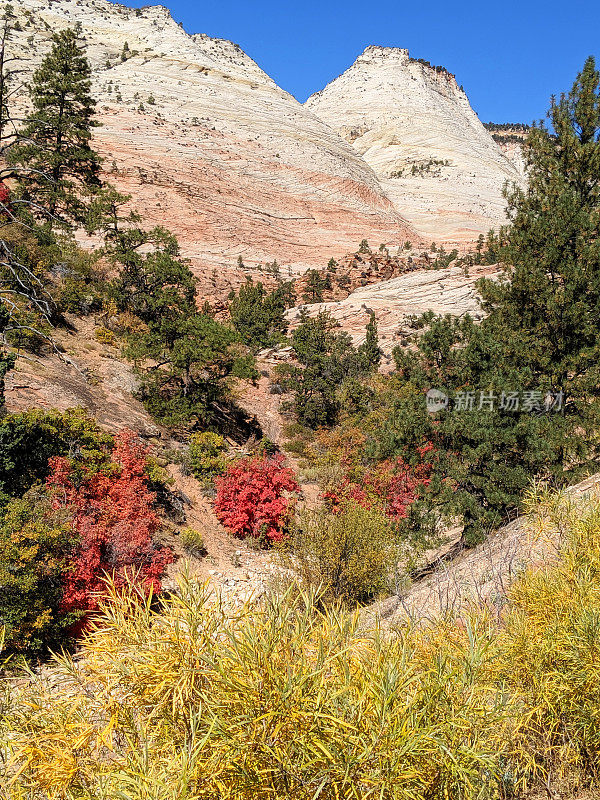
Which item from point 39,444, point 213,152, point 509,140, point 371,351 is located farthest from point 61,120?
point 509,140

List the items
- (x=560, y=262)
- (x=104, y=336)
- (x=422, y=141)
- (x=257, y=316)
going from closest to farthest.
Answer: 1. (x=560, y=262)
2. (x=104, y=336)
3. (x=257, y=316)
4. (x=422, y=141)

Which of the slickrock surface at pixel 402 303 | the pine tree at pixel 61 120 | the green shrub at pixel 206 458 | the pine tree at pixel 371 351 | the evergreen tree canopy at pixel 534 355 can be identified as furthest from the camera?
the slickrock surface at pixel 402 303

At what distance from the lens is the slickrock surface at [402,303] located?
3002cm

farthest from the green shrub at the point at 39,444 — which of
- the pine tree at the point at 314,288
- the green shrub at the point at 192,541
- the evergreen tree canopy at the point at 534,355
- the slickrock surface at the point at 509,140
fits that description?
the slickrock surface at the point at 509,140

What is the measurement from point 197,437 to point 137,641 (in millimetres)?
15057

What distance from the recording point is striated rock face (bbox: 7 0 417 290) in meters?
37.9

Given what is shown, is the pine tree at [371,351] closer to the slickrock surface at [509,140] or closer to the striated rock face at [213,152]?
the striated rock face at [213,152]

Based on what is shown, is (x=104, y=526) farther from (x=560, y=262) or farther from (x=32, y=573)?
(x=560, y=262)

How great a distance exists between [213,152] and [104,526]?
42.5 meters

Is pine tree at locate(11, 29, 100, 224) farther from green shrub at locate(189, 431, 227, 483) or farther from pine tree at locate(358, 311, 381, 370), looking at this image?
pine tree at locate(358, 311, 381, 370)

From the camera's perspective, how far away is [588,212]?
11906 mm

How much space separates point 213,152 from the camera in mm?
43844

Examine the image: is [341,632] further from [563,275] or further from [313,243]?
[313,243]

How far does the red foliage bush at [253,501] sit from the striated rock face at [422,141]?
1577 inches
